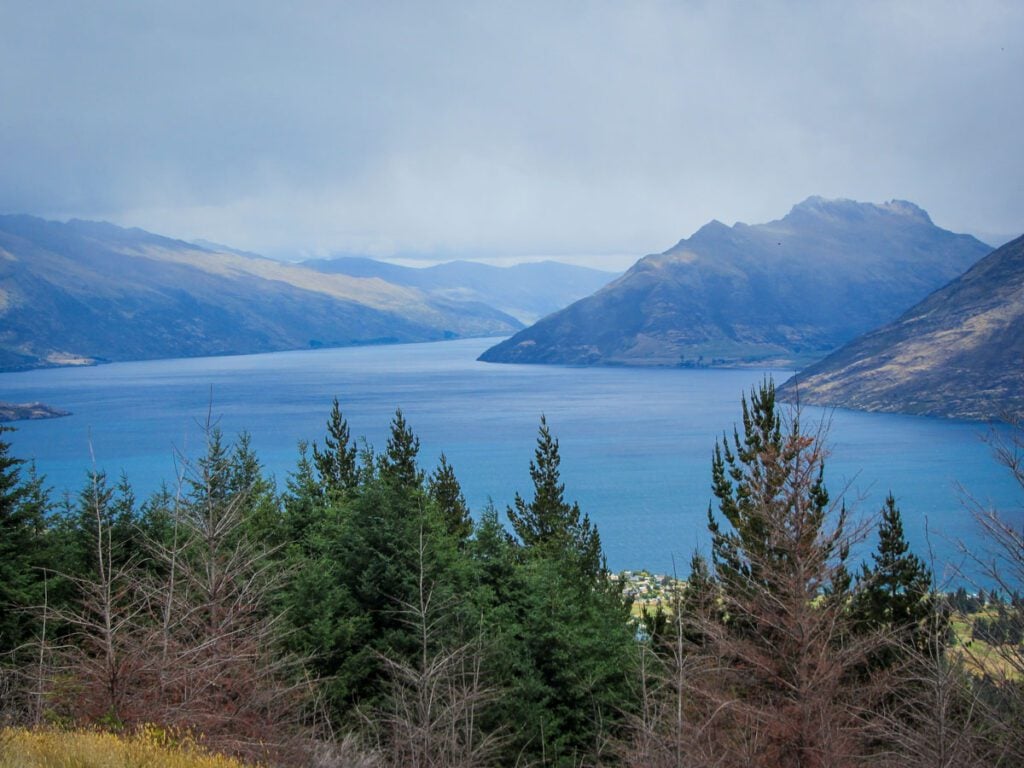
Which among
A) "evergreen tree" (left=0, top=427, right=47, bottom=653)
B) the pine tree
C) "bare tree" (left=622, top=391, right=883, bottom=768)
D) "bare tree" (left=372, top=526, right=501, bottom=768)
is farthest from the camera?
"evergreen tree" (left=0, top=427, right=47, bottom=653)

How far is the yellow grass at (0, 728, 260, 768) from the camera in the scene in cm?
820

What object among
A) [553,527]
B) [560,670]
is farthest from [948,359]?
[560,670]

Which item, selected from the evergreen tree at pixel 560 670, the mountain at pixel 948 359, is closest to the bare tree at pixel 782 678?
the evergreen tree at pixel 560 670

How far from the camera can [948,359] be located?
527ft

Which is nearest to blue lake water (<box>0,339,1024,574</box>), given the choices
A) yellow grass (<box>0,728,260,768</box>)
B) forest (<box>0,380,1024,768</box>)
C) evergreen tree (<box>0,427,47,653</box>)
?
evergreen tree (<box>0,427,47,653</box>)

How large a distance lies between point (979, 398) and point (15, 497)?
149224mm

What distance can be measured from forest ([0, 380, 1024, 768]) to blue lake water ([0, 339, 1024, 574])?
21.0m

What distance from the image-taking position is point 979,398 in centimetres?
13950

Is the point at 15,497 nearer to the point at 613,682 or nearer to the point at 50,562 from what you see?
the point at 50,562

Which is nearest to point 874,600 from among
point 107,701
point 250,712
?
point 250,712

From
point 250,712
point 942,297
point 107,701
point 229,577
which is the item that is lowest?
point 250,712

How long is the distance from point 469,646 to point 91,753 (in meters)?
10.1

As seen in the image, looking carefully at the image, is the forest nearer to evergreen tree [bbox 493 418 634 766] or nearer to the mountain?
evergreen tree [bbox 493 418 634 766]

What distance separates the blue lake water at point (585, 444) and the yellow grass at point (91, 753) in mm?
32043
